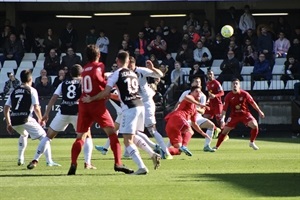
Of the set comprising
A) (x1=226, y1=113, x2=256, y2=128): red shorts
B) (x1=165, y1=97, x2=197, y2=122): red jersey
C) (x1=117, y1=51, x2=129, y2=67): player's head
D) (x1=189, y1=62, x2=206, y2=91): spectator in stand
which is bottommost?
(x1=226, y1=113, x2=256, y2=128): red shorts

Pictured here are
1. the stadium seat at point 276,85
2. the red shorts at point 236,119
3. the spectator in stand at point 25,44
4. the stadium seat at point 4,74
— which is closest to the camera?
the red shorts at point 236,119

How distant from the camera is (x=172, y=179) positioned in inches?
617

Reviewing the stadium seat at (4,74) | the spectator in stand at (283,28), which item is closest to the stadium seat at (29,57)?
the stadium seat at (4,74)

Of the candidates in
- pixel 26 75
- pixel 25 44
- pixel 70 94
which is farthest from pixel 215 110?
pixel 70 94

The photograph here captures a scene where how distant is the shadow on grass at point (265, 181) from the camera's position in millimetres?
13670

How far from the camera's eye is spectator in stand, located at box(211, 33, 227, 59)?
1506 inches

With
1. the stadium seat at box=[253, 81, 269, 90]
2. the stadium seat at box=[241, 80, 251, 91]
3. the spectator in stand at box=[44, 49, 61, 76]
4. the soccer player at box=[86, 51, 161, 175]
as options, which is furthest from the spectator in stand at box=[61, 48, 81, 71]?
the soccer player at box=[86, 51, 161, 175]

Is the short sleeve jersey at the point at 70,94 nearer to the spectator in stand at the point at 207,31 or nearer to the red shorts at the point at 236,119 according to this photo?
the red shorts at the point at 236,119

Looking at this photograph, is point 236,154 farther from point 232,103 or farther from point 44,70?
point 44,70

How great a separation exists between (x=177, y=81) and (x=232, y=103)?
32.6 feet

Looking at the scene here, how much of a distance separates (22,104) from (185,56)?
62.7 feet

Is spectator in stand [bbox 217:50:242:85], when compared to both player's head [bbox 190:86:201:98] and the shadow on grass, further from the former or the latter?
the shadow on grass

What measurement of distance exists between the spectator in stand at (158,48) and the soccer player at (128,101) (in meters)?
21.8

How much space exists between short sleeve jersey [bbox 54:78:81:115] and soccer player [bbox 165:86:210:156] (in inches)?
168
